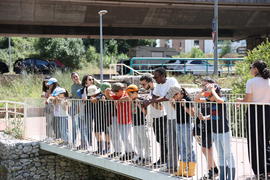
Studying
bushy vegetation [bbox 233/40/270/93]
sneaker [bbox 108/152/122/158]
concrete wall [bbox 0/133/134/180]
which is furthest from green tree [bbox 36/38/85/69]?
sneaker [bbox 108/152/122/158]

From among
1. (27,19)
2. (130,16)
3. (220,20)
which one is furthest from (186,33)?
(27,19)

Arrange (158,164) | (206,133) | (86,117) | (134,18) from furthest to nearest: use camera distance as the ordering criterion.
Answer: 1. (134,18)
2. (86,117)
3. (158,164)
4. (206,133)

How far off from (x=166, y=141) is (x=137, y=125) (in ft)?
2.50

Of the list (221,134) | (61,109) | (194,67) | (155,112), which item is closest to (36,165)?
(61,109)

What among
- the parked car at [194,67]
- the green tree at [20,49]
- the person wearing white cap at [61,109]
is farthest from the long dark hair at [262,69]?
the green tree at [20,49]

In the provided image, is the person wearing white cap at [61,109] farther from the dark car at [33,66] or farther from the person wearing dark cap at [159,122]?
the dark car at [33,66]

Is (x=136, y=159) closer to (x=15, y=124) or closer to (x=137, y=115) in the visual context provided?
(x=137, y=115)

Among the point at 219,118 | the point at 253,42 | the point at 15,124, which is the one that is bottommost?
the point at 15,124

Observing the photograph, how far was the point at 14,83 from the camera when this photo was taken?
1975cm

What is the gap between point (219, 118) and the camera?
560 cm

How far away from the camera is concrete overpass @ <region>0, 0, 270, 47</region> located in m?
25.9

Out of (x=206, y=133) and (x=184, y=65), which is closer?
(x=206, y=133)

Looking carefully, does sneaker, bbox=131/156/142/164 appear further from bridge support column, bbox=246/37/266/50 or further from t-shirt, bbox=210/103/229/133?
bridge support column, bbox=246/37/266/50

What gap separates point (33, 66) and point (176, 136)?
21.6 m
